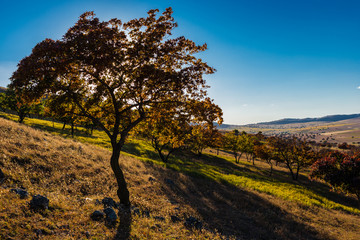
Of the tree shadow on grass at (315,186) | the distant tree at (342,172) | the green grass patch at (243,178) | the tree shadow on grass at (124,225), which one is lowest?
the tree shadow on grass at (315,186)

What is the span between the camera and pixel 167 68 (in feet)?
36.8

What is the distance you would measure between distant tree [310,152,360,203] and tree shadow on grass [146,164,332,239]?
14.0 metres

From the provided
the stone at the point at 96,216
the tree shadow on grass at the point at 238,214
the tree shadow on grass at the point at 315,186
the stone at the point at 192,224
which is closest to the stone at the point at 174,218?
the stone at the point at 192,224

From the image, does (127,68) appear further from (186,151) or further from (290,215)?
(186,151)

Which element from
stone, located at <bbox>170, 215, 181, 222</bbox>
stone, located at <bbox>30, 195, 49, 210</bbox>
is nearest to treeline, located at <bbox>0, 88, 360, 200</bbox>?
stone, located at <bbox>30, 195, 49, 210</bbox>

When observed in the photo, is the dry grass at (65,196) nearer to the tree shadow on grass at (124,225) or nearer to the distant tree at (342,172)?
the tree shadow on grass at (124,225)

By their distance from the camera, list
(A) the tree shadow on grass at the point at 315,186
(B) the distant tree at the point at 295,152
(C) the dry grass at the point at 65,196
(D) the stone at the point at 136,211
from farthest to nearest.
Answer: (B) the distant tree at the point at 295,152 < (A) the tree shadow on grass at the point at 315,186 < (D) the stone at the point at 136,211 < (C) the dry grass at the point at 65,196

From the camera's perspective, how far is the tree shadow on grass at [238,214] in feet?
42.2

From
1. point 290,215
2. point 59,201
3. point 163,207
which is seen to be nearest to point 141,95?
point 59,201

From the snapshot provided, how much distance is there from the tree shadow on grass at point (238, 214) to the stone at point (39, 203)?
909 centimetres

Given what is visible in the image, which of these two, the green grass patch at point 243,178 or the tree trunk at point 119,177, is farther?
the green grass patch at point 243,178

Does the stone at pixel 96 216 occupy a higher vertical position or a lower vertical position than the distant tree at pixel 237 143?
higher

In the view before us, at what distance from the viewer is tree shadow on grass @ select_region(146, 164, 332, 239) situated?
12.9 m

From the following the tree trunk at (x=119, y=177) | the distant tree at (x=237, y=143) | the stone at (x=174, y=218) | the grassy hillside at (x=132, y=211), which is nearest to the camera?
the grassy hillside at (x=132, y=211)
